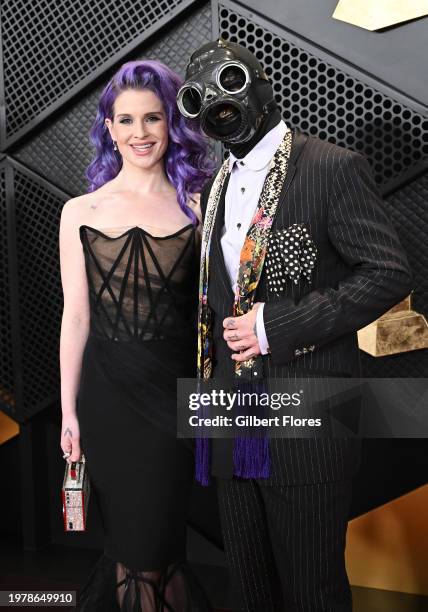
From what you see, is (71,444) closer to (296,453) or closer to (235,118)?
(296,453)

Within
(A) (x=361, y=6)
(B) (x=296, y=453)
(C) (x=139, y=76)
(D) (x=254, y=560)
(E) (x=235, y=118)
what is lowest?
(D) (x=254, y=560)

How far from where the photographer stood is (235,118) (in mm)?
1826

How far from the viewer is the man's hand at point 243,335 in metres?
1.81

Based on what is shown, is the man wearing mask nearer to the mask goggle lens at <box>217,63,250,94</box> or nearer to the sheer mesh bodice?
the mask goggle lens at <box>217,63,250,94</box>

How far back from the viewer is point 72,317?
2.39 meters

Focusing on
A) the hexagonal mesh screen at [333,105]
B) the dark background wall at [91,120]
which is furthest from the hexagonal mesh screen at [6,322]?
the hexagonal mesh screen at [333,105]

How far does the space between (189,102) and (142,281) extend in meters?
0.62

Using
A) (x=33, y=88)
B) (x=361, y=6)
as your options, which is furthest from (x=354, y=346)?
(x=33, y=88)

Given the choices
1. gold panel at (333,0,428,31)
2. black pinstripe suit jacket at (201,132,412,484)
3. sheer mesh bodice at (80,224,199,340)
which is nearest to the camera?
black pinstripe suit jacket at (201,132,412,484)

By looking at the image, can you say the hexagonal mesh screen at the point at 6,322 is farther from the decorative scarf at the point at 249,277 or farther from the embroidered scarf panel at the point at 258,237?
the embroidered scarf panel at the point at 258,237

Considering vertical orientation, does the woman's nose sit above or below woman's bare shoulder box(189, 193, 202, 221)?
above

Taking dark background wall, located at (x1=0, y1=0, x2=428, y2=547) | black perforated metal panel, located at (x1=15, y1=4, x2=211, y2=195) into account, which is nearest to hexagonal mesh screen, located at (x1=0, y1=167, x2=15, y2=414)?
dark background wall, located at (x1=0, y1=0, x2=428, y2=547)

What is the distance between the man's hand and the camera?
1812mm

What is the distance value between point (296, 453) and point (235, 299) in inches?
16.0
